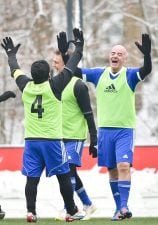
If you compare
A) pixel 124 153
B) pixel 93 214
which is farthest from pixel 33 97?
pixel 93 214

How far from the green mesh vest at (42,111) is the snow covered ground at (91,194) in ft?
12.0

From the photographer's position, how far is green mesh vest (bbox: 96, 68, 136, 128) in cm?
1446

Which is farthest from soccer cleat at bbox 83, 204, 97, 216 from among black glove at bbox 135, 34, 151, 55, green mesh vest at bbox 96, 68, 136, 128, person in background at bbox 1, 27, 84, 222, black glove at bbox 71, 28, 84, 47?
black glove at bbox 71, 28, 84, 47

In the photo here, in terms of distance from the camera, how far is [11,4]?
2658 centimetres

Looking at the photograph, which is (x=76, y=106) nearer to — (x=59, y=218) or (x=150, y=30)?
(x=59, y=218)

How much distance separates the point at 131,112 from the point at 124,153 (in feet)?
1.95

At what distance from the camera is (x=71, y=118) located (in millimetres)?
14812

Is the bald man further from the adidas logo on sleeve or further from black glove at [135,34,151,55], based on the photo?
black glove at [135,34,151,55]

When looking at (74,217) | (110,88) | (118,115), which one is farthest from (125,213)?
(110,88)

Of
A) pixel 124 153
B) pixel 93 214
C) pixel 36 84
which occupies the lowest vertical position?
pixel 93 214

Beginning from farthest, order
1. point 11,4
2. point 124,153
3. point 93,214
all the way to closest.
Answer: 1. point 11,4
2. point 93,214
3. point 124,153

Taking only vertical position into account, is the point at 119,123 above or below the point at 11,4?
below

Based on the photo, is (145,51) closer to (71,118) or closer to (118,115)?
(118,115)

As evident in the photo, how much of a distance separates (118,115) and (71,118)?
686mm
